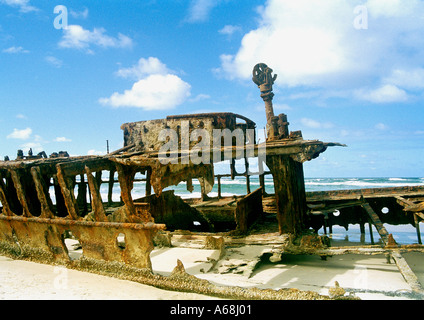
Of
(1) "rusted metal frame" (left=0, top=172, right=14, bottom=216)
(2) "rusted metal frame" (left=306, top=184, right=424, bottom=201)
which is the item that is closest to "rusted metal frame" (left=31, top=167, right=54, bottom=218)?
(1) "rusted metal frame" (left=0, top=172, right=14, bottom=216)

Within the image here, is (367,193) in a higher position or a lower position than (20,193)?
lower

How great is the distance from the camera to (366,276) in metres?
5.05

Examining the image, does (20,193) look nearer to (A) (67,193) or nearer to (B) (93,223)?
(A) (67,193)

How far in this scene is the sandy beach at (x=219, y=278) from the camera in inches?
167

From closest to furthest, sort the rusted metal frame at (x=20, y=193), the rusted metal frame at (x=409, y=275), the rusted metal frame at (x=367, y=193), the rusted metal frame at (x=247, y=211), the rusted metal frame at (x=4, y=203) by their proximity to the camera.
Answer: the rusted metal frame at (x=409, y=275) < the rusted metal frame at (x=247, y=211) < the rusted metal frame at (x=20, y=193) < the rusted metal frame at (x=4, y=203) < the rusted metal frame at (x=367, y=193)

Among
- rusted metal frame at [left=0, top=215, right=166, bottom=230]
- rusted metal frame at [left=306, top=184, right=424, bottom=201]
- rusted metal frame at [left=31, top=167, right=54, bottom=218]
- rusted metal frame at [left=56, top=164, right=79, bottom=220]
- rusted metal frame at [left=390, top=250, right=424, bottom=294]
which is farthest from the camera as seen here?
rusted metal frame at [left=306, top=184, right=424, bottom=201]

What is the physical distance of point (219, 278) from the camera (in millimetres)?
4738

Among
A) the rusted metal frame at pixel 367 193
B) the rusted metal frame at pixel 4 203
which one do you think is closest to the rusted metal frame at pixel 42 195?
Result: the rusted metal frame at pixel 4 203

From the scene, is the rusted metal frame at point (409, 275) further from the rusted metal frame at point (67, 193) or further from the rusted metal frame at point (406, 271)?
the rusted metal frame at point (67, 193)

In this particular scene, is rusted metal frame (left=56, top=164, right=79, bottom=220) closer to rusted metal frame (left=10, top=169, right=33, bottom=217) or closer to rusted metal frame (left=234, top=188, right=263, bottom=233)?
rusted metal frame (left=10, top=169, right=33, bottom=217)

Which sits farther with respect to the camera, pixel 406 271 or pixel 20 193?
pixel 20 193

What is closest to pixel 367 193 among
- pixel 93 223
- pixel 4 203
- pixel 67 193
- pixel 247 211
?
pixel 247 211

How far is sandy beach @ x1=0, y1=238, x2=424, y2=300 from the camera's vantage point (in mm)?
4238
